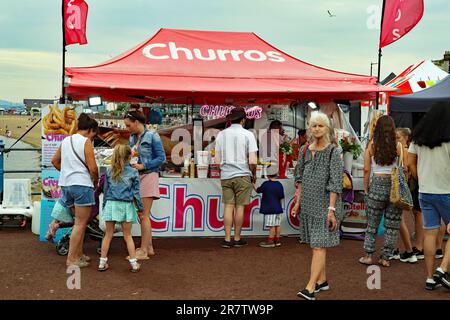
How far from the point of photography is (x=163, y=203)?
24.3 feet

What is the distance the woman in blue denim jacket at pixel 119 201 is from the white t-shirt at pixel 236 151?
1.52 m

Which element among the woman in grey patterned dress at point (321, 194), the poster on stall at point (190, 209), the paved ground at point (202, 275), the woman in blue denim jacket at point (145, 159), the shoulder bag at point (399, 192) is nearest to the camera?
the woman in grey patterned dress at point (321, 194)

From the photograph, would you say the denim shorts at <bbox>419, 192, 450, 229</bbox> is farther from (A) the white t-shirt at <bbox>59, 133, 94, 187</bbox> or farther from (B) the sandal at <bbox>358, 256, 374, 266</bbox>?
(A) the white t-shirt at <bbox>59, 133, 94, 187</bbox>

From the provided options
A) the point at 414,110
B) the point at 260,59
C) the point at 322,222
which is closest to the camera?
the point at 322,222

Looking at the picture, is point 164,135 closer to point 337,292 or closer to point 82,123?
point 82,123

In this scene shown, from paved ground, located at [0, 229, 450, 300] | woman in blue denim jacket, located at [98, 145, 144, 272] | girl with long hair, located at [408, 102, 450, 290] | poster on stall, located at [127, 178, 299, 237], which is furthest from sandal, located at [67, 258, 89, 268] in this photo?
girl with long hair, located at [408, 102, 450, 290]

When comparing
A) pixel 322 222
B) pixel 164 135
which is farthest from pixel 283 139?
pixel 322 222

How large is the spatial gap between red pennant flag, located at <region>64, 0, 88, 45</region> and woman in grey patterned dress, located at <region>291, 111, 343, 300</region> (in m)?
4.40

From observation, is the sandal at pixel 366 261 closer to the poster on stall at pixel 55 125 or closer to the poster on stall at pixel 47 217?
the poster on stall at pixel 47 217

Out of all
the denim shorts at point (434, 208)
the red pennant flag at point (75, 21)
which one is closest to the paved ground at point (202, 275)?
the denim shorts at point (434, 208)

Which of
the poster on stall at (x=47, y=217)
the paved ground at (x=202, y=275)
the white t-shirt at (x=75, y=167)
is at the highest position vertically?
the white t-shirt at (x=75, y=167)

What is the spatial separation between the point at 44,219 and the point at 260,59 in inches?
169

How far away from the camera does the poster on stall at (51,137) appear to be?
22.8ft

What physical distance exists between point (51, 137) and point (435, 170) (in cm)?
478
